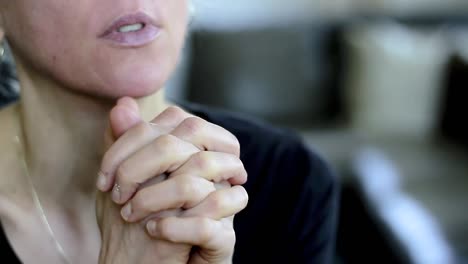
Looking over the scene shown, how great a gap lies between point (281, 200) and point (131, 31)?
15.4 inches

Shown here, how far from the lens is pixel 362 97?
353 centimetres

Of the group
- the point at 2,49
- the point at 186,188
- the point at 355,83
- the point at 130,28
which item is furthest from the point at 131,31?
the point at 355,83

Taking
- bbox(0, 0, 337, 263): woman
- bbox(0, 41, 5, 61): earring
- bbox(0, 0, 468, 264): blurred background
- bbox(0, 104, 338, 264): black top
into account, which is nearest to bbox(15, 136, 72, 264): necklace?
bbox(0, 0, 337, 263): woman

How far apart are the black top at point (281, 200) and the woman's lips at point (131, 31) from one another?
29 cm

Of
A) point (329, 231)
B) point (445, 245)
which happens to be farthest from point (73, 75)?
point (445, 245)

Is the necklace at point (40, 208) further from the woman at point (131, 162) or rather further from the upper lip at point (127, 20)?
the upper lip at point (127, 20)

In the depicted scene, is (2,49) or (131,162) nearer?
(131,162)

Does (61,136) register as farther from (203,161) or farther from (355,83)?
(355,83)

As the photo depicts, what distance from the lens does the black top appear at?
108 cm

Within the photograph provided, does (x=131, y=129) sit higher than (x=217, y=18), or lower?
higher

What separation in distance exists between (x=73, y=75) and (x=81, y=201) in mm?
206

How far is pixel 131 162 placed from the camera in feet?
2.42

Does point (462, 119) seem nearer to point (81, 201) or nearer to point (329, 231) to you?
point (329, 231)

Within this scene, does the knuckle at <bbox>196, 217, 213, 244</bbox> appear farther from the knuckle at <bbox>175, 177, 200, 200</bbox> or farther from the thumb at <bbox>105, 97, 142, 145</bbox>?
→ the thumb at <bbox>105, 97, 142, 145</bbox>
